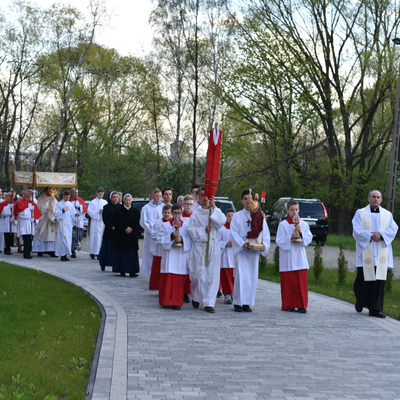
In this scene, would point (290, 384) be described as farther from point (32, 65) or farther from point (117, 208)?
point (32, 65)

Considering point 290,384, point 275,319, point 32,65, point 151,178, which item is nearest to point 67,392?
point 290,384

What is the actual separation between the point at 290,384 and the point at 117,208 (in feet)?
32.0

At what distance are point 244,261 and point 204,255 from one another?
641mm

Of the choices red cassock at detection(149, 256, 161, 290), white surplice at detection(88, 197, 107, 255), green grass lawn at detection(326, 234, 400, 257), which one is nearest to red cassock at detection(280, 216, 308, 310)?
red cassock at detection(149, 256, 161, 290)

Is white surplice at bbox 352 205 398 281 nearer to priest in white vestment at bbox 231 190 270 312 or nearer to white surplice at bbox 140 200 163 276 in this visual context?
priest in white vestment at bbox 231 190 270 312

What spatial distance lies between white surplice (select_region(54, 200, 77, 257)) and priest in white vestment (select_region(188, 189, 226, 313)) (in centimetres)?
813

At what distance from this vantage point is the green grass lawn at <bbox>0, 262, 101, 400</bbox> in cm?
517

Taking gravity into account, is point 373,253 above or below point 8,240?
above

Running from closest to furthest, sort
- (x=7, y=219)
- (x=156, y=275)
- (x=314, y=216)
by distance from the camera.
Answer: (x=156, y=275), (x=7, y=219), (x=314, y=216)

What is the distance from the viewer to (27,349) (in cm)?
647

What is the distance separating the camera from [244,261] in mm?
9977

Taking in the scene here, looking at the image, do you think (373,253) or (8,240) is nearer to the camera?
(373,253)

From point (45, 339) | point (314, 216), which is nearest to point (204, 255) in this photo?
point (45, 339)

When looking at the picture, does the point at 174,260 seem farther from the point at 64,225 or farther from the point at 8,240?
the point at 8,240
